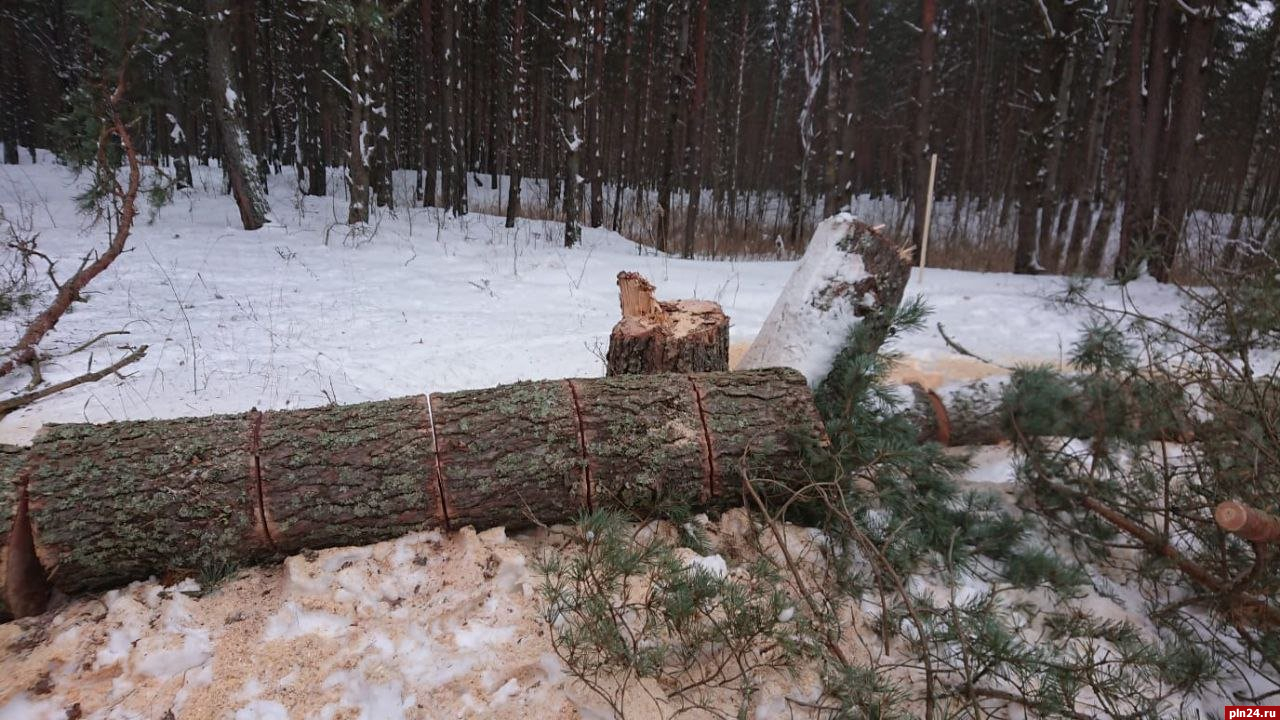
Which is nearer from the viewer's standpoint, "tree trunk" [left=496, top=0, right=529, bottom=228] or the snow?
the snow

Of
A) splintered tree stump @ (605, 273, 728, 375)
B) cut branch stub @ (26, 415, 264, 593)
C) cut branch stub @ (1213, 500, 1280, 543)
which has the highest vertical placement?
splintered tree stump @ (605, 273, 728, 375)

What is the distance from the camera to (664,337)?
3.08 m

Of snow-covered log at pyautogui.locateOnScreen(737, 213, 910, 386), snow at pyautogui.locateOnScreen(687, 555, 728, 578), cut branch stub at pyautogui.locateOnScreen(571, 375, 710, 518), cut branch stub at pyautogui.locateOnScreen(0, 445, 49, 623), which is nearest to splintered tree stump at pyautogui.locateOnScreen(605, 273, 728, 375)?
snow-covered log at pyautogui.locateOnScreen(737, 213, 910, 386)

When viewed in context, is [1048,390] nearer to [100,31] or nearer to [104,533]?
[104,533]

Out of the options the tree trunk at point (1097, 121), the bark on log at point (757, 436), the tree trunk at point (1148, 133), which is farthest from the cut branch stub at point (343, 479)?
the tree trunk at point (1097, 121)

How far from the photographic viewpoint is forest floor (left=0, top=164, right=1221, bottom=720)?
164cm

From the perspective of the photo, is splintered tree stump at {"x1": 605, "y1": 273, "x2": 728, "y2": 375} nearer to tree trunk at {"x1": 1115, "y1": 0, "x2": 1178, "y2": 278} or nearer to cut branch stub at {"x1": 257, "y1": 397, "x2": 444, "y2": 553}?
cut branch stub at {"x1": 257, "y1": 397, "x2": 444, "y2": 553}

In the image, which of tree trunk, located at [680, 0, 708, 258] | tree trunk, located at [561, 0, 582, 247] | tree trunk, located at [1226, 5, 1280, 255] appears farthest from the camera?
tree trunk, located at [680, 0, 708, 258]

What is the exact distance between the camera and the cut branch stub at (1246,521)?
1552 millimetres

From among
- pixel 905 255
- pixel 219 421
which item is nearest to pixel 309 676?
pixel 219 421

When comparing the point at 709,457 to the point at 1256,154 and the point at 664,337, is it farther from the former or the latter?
the point at 1256,154

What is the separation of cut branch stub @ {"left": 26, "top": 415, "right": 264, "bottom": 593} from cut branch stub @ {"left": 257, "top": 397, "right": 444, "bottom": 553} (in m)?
0.08

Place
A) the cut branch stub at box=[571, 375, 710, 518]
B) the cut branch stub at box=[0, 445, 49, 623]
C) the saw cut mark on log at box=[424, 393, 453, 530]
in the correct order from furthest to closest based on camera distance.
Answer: the cut branch stub at box=[571, 375, 710, 518] < the saw cut mark on log at box=[424, 393, 453, 530] < the cut branch stub at box=[0, 445, 49, 623]

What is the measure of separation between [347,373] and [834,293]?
9.55 ft
